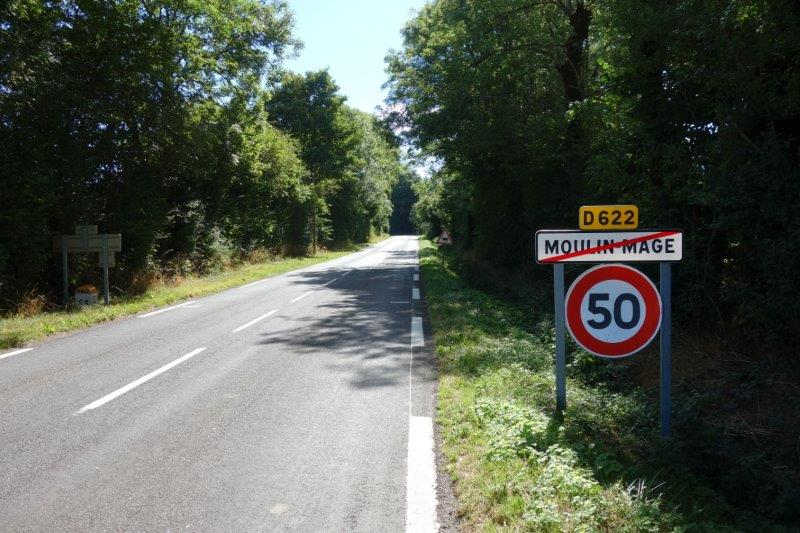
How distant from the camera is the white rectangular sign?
13.9 ft

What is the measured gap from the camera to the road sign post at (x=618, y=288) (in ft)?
13.8

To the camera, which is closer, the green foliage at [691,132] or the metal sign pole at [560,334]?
the metal sign pole at [560,334]

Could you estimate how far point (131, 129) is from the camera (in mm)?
15453

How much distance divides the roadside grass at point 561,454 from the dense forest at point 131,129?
11.2 m

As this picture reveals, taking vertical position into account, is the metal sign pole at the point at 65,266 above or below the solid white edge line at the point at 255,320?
above

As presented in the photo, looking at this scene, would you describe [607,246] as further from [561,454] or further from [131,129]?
[131,129]

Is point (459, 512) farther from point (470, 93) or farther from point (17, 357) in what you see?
point (470, 93)

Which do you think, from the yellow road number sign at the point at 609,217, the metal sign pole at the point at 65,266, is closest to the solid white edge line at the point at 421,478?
the yellow road number sign at the point at 609,217

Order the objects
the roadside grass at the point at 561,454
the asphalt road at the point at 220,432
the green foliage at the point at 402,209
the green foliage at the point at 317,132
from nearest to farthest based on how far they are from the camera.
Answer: the roadside grass at the point at 561,454
the asphalt road at the point at 220,432
the green foliage at the point at 317,132
the green foliage at the point at 402,209

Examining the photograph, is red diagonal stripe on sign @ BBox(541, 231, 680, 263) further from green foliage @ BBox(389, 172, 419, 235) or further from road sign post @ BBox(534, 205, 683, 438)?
Answer: green foliage @ BBox(389, 172, 419, 235)

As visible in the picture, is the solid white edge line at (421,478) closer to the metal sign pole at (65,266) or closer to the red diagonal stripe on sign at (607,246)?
the red diagonal stripe on sign at (607,246)

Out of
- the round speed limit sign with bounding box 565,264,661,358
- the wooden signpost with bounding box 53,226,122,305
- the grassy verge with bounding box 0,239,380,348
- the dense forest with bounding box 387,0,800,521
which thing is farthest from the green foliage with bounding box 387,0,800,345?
the wooden signpost with bounding box 53,226,122,305

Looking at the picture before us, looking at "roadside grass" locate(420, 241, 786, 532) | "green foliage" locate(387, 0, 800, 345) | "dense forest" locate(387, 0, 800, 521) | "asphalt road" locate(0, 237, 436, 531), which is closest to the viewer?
"roadside grass" locate(420, 241, 786, 532)

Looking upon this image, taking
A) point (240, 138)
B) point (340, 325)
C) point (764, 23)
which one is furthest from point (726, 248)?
point (240, 138)
